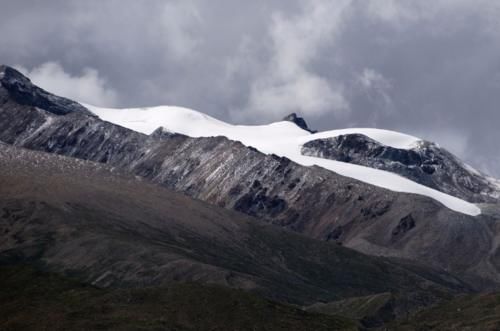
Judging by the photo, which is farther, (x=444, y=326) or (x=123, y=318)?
(x=444, y=326)

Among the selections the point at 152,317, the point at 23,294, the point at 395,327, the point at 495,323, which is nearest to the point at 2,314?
the point at 23,294

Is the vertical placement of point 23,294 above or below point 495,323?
below

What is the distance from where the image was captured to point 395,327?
199750 mm

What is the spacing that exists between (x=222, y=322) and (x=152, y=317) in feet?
36.5

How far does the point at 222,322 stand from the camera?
179000 millimetres

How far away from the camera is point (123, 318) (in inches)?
6924

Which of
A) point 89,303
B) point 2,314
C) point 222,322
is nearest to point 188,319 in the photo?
point 222,322

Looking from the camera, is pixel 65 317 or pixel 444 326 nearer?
pixel 65 317

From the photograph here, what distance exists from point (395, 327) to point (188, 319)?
136ft

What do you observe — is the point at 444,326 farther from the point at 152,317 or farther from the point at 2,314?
the point at 2,314

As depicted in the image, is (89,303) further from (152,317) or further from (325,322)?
(325,322)

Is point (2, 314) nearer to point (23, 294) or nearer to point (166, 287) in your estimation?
point (23, 294)

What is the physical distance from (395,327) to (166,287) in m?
41.1

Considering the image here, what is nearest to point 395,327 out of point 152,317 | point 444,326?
point 444,326
